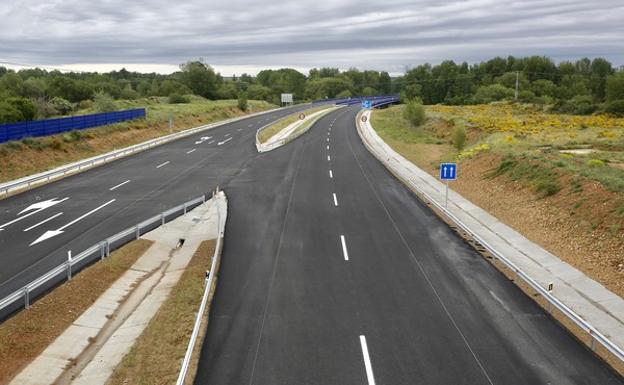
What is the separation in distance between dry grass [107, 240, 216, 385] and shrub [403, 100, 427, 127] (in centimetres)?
5963

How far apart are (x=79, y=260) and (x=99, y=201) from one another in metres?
12.0

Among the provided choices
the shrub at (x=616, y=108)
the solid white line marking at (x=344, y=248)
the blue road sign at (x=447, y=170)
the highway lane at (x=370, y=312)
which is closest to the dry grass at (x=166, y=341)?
the highway lane at (x=370, y=312)

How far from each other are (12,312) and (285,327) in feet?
25.5

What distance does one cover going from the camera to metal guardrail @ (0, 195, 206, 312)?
14617 millimetres

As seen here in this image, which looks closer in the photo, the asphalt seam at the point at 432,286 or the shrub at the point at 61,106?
the asphalt seam at the point at 432,286

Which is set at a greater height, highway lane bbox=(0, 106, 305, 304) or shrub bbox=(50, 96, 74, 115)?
shrub bbox=(50, 96, 74, 115)

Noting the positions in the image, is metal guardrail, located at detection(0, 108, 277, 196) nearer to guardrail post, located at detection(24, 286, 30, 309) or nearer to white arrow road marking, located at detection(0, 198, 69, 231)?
white arrow road marking, located at detection(0, 198, 69, 231)

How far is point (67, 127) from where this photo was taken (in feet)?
160

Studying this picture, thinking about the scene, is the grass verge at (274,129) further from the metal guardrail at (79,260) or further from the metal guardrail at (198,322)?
the metal guardrail at (198,322)

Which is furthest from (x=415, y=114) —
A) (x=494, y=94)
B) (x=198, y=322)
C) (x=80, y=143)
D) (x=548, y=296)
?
(x=494, y=94)

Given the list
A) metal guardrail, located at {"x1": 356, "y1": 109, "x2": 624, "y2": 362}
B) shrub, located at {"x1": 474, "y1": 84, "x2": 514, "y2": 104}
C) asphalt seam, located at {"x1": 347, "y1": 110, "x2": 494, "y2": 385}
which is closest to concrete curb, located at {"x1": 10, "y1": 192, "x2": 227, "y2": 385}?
asphalt seam, located at {"x1": 347, "y1": 110, "x2": 494, "y2": 385}

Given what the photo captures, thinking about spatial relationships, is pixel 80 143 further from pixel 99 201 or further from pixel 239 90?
pixel 239 90

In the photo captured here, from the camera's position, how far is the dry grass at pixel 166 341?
1113cm

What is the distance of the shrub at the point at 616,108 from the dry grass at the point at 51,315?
8362 cm
